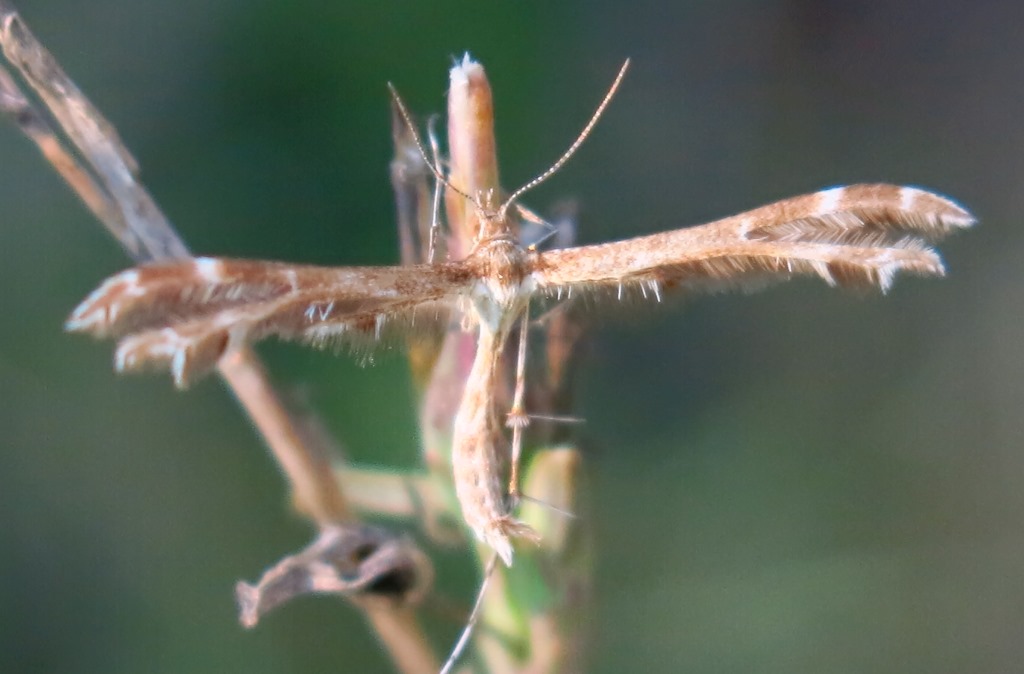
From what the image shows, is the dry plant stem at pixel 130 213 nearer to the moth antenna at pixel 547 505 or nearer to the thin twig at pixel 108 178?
the thin twig at pixel 108 178

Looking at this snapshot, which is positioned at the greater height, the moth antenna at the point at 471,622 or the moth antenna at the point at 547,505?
the moth antenna at the point at 547,505

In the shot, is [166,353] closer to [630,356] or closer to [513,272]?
[513,272]

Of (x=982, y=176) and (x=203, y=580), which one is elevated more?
(x=982, y=176)

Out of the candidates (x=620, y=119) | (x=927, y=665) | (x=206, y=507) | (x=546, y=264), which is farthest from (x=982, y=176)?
(x=206, y=507)

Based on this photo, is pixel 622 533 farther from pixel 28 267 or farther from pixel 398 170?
pixel 28 267

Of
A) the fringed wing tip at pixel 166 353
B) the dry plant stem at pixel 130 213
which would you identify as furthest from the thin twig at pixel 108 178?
the fringed wing tip at pixel 166 353

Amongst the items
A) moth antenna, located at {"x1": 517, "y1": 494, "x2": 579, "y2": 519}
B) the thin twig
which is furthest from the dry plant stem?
moth antenna, located at {"x1": 517, "y1": 494, "x2": 579, "y2": 519}

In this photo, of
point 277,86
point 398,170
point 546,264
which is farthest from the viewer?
point 277,86
